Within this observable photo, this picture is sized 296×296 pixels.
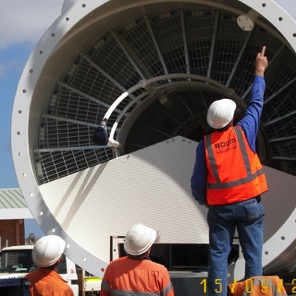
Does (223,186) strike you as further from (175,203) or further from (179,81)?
(179,81)

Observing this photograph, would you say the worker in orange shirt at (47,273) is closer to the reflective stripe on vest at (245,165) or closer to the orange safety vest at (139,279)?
the orange safety vest at (139,279)

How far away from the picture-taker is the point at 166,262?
7398 mm

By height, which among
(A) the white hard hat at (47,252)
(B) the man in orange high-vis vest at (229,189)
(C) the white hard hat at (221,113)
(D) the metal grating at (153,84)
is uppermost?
(D) the metal grating at (153,84)

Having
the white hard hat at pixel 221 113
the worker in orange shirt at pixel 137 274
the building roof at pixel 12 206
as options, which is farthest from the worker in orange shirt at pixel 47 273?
the building roof at pixel 12 206

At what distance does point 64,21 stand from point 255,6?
1.54 meters

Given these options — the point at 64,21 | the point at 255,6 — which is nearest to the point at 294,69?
the point at 255,6

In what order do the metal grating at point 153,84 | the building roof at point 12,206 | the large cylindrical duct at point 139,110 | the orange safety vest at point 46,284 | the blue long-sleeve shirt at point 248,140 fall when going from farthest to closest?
the building roof at point 12,206 → the metal grating at point 153,84 → the large cylindrical duct at point 139,110 → the blue long-sleeve shirt at point 248,140 → the orange safety vest at point 46,284

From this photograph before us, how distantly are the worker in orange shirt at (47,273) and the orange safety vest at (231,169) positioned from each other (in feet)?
3.56

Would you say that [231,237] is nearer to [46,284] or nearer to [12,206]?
[46,284]

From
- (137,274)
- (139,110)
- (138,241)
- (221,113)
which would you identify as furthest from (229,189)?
(139,110)

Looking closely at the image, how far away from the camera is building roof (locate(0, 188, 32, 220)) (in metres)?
23.9

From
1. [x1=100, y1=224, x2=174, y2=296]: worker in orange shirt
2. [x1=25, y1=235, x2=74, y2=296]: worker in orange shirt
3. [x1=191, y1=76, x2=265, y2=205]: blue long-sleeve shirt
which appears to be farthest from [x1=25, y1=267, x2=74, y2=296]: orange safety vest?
[x1=191, y1=76, x2=265, y2=205]: blue long-sleeve shirt

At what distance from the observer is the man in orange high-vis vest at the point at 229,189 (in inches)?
227

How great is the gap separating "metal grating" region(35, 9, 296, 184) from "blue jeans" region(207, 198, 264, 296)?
153cm
